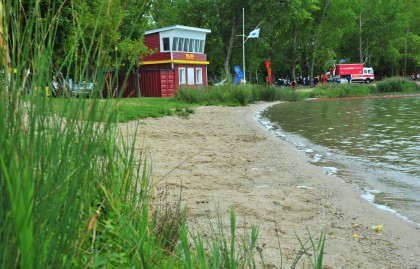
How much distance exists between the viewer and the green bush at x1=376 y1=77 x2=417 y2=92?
49188 mm

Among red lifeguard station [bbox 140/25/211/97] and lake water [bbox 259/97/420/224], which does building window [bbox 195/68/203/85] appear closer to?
red lifeguard station [bbox 140/25/211/97]

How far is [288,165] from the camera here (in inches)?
360

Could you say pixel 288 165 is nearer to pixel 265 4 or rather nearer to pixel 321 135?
pixel 321 135

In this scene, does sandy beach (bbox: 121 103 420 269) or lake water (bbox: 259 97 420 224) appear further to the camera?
lake water (bbox: 259 97 420 224)

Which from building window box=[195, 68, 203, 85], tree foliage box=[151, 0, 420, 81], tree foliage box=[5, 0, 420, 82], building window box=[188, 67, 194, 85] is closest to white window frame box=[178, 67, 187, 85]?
building window box=[188, 67, 194, 85]

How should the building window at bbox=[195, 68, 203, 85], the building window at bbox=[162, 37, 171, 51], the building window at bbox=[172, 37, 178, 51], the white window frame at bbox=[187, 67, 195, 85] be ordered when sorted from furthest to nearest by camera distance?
the building window at bbox=[195, 68, 203, 85] → the white window frame at bbox=[187, 67, 195, 85] → the building window at bbox=[162, 37, 171, 51] → the building window at bbox=[172, 37, 178, 51]

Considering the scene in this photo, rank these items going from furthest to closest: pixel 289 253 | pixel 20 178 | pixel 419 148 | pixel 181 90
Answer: pixel 181 90 → pixel 419 148 → pixel 289 253 → pixel 20 178

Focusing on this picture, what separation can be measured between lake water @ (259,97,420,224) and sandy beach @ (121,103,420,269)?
1.13 ft

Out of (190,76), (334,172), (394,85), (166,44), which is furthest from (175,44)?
(334,172)

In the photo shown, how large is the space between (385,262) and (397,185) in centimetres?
360

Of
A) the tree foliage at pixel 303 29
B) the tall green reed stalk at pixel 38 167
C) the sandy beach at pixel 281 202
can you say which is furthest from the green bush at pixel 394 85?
the tall green reed stalk at pixel 38 167

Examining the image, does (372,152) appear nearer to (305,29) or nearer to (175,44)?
(175,44)

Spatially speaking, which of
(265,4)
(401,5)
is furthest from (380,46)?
(265,4)

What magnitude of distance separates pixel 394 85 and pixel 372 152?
41818 mm
